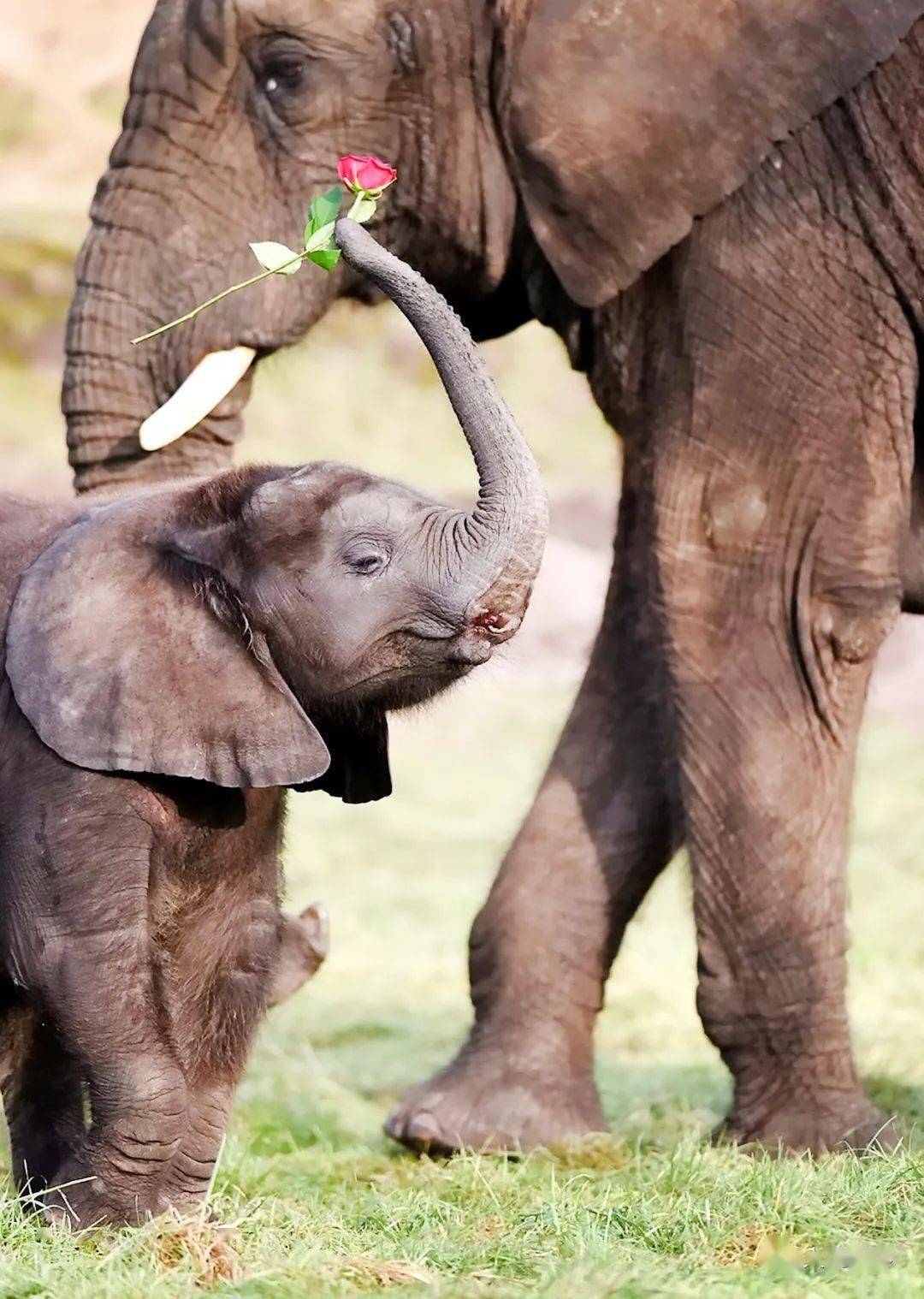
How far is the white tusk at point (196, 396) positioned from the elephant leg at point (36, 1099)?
3.98ft

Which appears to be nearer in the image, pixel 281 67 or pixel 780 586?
pixel 780 586

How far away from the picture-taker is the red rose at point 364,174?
4.49 metres

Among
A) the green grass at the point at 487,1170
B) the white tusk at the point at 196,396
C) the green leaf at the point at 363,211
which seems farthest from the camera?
the white tusk at the point at 196,396

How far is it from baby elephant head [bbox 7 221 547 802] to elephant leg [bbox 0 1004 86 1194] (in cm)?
76

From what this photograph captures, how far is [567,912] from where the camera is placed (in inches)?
238

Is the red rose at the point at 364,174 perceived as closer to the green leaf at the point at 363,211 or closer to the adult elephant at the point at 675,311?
the green leaf at the point at 363,211

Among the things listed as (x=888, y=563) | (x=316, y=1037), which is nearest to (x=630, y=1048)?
(x=316, y=1037)

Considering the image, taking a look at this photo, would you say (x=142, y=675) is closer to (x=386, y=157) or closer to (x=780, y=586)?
(x=780, y=586)

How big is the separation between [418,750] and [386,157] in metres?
9.53

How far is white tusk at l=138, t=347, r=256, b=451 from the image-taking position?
17.1 feet

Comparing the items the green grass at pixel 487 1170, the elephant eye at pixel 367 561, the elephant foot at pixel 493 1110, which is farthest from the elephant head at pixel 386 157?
the elephant foot at pixel 493 1110

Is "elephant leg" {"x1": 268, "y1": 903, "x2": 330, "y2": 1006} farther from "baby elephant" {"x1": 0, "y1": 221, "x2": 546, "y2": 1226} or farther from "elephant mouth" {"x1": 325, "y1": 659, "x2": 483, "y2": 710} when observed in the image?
"elephant mouth" {"x1": 325, "y1": 659, "x2": 483, "y2": 710}

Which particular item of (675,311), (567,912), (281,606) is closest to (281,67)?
(675,311)

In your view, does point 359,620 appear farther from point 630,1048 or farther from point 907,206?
point 630,1048
